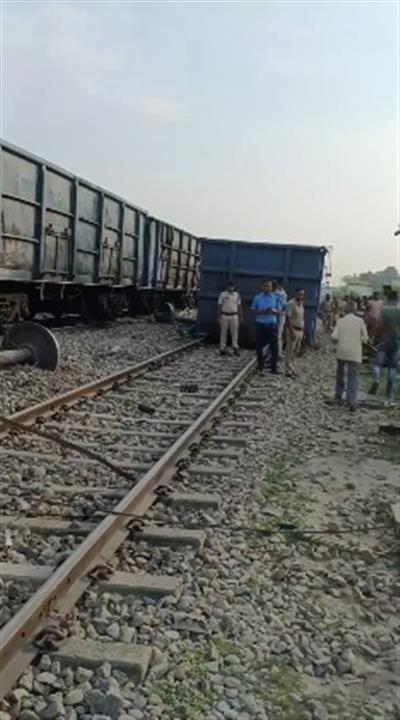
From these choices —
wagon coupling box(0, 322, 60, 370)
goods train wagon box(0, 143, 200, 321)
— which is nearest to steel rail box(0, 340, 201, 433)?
wagon coupling box(0, 322, 60, 370)

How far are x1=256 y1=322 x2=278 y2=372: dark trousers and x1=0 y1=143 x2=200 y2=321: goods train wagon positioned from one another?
4.18 m

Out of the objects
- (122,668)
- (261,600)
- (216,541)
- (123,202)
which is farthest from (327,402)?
(123,202)

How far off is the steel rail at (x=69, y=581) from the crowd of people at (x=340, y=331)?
210 inches

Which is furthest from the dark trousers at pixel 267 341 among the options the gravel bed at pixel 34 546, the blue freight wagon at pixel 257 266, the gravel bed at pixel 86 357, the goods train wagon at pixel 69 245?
the gravel bed at pixel 34 546

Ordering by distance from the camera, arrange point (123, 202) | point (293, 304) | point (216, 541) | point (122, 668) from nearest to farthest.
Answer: point (122, 668)
point (216, 541)
point (293, 304)
point (123, 202)

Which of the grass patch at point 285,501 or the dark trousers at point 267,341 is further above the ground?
the dark trousers at point 267,341

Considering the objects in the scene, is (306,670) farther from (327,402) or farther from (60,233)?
(60,233)

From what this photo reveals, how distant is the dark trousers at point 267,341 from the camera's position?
14.6 metres

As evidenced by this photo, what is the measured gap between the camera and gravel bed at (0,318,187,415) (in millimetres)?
10227

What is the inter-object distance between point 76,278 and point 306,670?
15.3m

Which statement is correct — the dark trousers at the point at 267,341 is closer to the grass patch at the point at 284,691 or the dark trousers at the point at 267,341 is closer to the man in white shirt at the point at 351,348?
the man in white shirt at the point at 351,348

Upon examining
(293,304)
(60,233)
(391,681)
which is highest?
(60,233)

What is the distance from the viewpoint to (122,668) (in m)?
3.45

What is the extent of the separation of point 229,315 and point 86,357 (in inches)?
160
